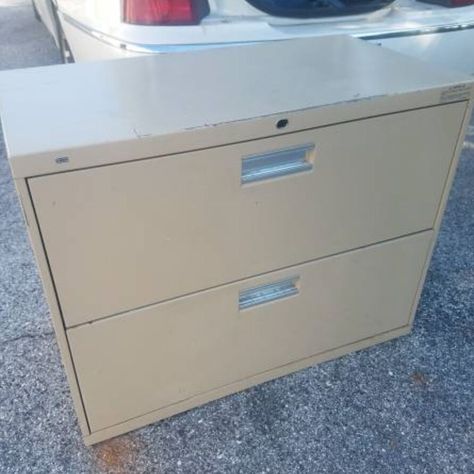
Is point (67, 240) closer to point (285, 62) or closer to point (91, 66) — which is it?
point (91, 66)

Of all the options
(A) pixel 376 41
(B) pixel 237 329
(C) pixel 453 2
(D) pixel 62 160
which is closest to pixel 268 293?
(B) pixel 237 329

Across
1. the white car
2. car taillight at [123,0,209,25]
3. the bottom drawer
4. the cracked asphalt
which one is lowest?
the cracked asphalt

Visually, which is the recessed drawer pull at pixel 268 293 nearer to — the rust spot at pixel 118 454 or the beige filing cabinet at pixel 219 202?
the beige filing cabinet at pixel 219 202

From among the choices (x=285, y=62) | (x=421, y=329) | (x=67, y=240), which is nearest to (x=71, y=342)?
(x=67, y=240)

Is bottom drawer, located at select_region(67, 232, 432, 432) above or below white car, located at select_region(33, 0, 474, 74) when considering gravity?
below

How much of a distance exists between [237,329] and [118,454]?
1.27 ft

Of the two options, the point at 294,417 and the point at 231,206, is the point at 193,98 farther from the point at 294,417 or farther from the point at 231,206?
the point at 294,417

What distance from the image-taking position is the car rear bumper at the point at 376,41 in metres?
1.49

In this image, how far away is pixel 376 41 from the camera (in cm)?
171

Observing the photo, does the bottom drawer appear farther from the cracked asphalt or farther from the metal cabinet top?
the metal cabinet top

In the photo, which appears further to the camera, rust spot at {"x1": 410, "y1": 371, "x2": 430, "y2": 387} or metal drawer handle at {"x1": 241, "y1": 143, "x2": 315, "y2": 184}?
rust spot at {"x1": 410, "y1": 371, "x2": 430, "y2": 387}

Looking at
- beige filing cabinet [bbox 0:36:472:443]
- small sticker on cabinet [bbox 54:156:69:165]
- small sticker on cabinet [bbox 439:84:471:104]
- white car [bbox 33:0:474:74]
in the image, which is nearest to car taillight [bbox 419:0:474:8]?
white car [bbox 33:0:474:74]

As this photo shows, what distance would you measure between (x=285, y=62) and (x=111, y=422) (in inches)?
36.8

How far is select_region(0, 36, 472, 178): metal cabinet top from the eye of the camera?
→ 2.62ft
